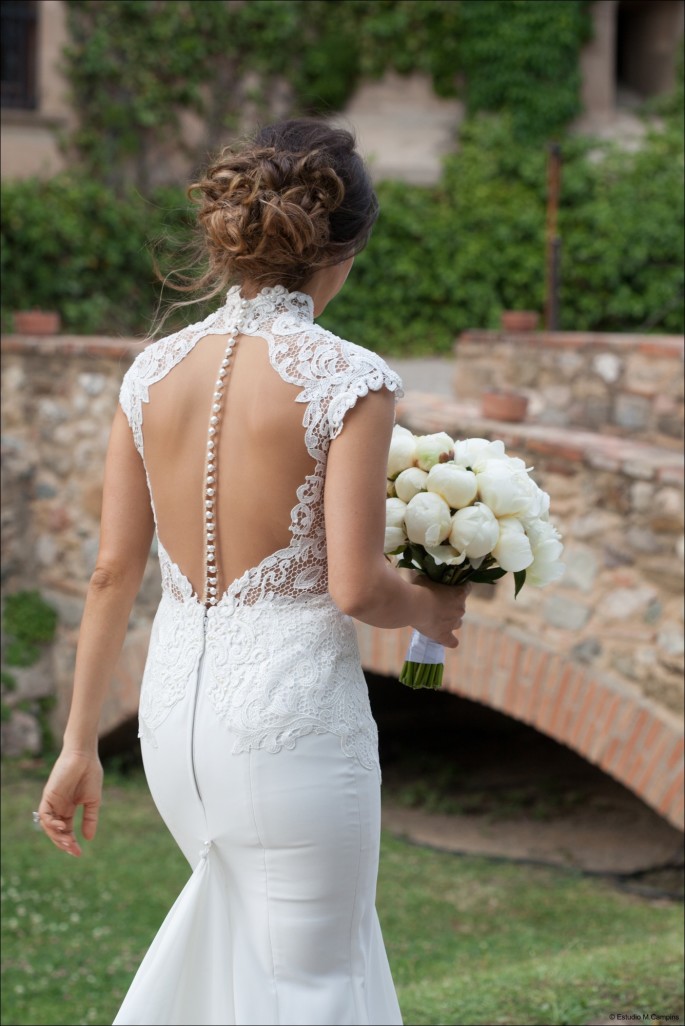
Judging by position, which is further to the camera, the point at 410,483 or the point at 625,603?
the point at 625,603

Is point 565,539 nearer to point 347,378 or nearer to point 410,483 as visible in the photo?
point 410,483

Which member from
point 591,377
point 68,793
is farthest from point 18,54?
point 68,793

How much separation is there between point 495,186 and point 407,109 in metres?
1.40

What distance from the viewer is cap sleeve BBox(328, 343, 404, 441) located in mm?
1738

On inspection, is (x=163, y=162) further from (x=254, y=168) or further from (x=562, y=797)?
(x=254, y=168)

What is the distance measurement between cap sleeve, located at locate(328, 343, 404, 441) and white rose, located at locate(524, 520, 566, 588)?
1.18ft

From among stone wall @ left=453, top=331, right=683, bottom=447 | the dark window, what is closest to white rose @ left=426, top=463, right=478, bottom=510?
stone wall @ left=453, top=331, right=683, bottom=447

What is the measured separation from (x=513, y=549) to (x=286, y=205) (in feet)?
2.08

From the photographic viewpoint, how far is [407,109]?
44.7 feet

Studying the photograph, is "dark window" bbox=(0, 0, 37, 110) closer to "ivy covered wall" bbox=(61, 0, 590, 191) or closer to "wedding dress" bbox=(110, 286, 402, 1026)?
"ivy covered wall" bbox=(61, 0, 590, 191)

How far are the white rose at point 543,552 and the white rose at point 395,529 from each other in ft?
0.66

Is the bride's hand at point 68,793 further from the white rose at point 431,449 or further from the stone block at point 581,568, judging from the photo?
the stone block at point 581,568

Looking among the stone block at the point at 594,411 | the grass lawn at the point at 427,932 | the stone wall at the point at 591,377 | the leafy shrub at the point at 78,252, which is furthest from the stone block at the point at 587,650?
the leafy shrub at the point at 78,252

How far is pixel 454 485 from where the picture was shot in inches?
75.8
